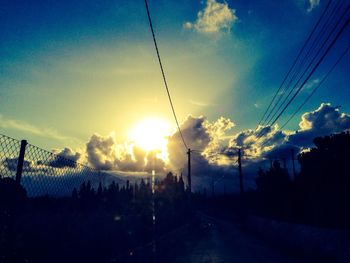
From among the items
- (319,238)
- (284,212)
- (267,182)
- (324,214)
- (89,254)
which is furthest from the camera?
(267,182)

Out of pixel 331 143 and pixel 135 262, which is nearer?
pixel 135 262

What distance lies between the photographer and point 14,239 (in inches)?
197

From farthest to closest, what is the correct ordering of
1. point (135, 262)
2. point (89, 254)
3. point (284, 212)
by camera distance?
point (284, 212), point (135, 262), point (89, 254)

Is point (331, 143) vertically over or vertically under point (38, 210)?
over

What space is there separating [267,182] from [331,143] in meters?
10.1

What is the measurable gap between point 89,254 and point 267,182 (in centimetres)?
2175

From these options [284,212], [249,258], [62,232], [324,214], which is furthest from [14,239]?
[284,212]

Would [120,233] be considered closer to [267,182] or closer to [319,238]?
[319,238]

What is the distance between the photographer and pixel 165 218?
71.2 feet

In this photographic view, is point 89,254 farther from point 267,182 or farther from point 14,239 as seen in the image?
point 267,182

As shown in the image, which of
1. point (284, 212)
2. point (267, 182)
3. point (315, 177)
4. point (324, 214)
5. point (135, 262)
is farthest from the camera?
point (267, 182)

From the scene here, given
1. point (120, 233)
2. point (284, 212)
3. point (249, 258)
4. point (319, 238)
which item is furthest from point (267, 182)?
point (120, 233)

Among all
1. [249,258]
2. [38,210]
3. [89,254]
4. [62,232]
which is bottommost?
[249,258]

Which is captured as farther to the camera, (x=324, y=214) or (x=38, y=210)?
(x=324, y=214)
